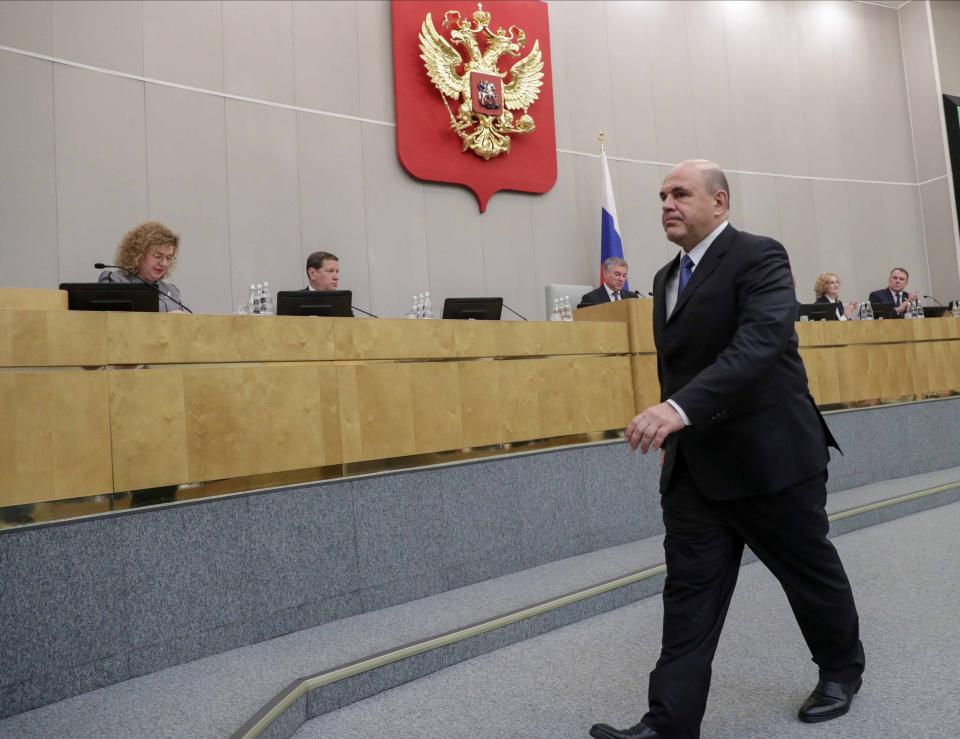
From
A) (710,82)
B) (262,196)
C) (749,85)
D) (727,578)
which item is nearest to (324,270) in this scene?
(262,196)

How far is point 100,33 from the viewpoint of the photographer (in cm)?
477

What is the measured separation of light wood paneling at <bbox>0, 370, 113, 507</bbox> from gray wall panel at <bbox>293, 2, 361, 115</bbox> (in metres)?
3.76

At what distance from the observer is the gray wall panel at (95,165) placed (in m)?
4.56

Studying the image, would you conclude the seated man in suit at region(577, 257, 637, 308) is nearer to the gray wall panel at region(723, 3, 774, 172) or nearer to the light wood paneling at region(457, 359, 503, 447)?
the light wood paneling at region(457, 359, 503, 447)

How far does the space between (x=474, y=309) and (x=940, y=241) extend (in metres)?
7.30

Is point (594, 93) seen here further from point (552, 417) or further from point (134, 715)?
point (134, 715)

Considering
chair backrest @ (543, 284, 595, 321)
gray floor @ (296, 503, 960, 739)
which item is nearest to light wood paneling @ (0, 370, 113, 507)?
gray floor @ (296, 503, 960, 739)

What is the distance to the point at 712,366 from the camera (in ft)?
5.38

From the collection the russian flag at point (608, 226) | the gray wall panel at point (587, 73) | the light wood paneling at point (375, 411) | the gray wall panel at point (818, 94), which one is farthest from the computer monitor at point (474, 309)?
the gray wall panel at point (818, 94)

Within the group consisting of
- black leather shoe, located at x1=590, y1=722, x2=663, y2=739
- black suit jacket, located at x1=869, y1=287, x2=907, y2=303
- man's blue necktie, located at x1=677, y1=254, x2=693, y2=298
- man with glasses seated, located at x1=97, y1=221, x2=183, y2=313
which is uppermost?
black suit jacket, located at x1=869, y1=287, x2=907, y2=303

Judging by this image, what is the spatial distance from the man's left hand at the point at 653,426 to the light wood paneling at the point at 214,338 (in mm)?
1638

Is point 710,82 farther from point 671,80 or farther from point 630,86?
point 630,86

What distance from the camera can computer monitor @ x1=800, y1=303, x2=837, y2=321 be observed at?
5184 mm

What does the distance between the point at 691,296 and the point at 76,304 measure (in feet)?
6.34
